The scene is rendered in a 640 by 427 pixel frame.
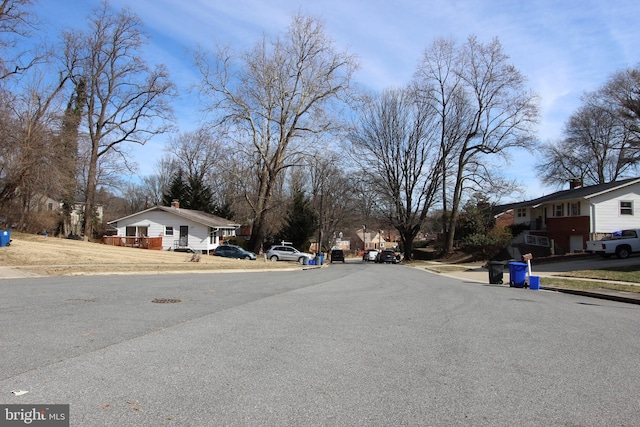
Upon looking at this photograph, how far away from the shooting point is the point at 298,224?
62969mm

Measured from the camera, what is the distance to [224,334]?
317 inches

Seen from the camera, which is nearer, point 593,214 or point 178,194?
point 593,214

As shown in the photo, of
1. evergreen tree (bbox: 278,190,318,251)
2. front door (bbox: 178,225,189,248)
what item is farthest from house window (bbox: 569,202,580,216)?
front door (bbox: 178,225,189,248)

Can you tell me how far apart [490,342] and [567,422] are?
343cm

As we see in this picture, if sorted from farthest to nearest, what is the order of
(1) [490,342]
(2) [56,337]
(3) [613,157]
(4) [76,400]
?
(3) [613,157], (1) [490,342], (2) [56,337], (4) [76,400]

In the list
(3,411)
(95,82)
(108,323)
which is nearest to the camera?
(3,411)

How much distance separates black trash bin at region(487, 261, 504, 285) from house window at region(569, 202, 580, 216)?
22148 millimetres

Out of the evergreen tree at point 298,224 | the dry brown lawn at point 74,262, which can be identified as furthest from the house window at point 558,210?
the evergreen tree at point 298,224

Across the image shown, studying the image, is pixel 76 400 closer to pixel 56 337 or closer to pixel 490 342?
pixel 56 337

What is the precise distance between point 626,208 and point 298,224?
37328 millimetres

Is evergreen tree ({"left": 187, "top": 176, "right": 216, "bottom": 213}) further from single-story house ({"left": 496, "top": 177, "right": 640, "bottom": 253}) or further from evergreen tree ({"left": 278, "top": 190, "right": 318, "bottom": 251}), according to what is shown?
single-story house ({"left": 496, "top": 177, "right": 640, "bottom": 253})

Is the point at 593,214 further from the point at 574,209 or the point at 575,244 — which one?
the point at 575,244

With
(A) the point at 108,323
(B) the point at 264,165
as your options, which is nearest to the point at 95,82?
Result: (B) the point at 264,165

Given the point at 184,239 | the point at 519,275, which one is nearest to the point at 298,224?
the point at 184,239
